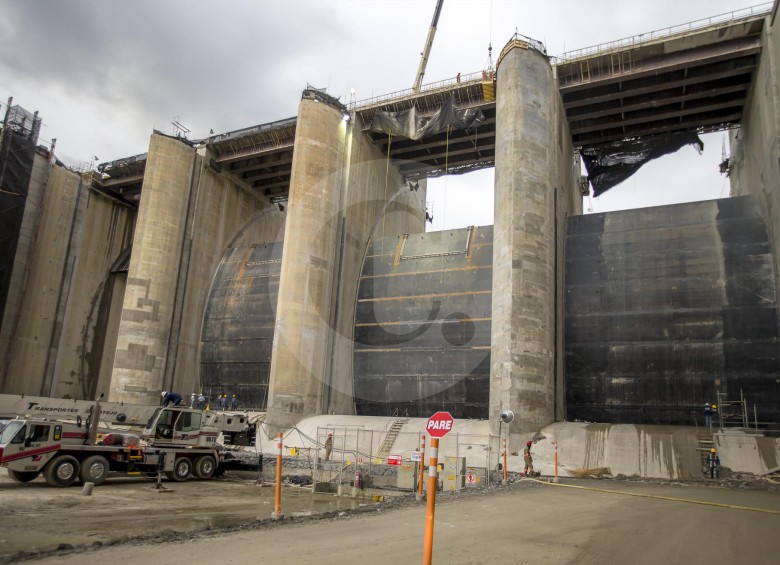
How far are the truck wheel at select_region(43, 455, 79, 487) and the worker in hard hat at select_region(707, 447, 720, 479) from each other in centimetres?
2038

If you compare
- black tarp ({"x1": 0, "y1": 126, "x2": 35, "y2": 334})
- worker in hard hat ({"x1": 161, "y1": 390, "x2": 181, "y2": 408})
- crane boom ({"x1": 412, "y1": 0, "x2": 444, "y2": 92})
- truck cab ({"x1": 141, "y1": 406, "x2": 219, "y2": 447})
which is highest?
crane boom ({"x1": 412, "y1": 0, "x2": 444, "y2": 92})

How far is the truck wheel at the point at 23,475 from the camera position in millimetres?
15461

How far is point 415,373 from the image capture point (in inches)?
1204

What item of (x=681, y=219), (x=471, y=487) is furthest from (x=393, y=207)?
(x=471, y=487)

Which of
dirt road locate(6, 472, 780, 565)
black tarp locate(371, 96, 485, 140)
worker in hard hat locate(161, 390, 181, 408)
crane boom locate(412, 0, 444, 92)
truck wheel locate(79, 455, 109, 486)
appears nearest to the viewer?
dirt road locate(6, 472, 780, 565)

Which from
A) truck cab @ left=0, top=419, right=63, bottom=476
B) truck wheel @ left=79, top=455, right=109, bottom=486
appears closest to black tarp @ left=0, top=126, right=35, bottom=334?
truck cab @ left=0, top=419, right=63, bottom=476

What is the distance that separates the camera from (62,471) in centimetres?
1569

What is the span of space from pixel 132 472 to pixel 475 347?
17.3 m

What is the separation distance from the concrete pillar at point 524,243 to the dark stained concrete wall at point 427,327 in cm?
435

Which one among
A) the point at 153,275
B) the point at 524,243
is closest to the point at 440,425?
the point at 524,243

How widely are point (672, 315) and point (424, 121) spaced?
17341 millimetres

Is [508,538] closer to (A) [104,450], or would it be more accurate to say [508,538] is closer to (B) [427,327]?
(A) [104,450]

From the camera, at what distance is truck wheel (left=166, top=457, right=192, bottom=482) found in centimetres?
1824

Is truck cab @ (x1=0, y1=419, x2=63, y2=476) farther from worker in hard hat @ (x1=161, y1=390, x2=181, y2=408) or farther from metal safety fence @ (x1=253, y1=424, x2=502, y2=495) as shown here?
metal safety fence @ (x1=253, y1=424, x2=502, y2=495)
